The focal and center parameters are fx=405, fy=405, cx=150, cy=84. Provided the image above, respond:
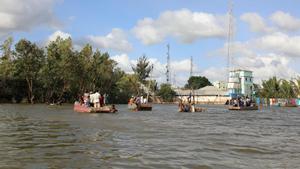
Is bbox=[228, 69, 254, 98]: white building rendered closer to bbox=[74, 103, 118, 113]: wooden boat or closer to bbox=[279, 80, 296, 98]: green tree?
bbox=[279, 80, 296, 98]: green tree

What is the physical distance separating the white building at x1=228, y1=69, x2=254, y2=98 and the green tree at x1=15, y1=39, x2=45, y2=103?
58.8 meters

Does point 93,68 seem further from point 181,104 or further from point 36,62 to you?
point 181,104

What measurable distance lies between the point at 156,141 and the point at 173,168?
18.0 ft

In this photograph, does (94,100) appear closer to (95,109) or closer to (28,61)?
(95,109)

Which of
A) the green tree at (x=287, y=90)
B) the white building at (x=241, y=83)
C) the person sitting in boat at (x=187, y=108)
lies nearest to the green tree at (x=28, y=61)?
the person sitting in boat at (x=187, y=108)

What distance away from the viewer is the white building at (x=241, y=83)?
11869cm

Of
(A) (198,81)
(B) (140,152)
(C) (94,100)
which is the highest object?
(A) (198,81)

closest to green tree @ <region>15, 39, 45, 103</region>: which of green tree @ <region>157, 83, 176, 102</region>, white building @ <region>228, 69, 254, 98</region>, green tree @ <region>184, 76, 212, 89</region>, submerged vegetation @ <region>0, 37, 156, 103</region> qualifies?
submerged vegetation @ <region>0, 37, 156, 103</region>

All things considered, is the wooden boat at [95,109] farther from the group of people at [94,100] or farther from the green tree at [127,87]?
the green tree at [127,87]

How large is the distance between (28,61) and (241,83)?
2715 inches

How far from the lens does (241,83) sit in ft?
403

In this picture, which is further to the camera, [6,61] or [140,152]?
[6,61]

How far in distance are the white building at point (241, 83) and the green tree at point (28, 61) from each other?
5883cm

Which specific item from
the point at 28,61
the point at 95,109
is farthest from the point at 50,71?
the point at 95,109
